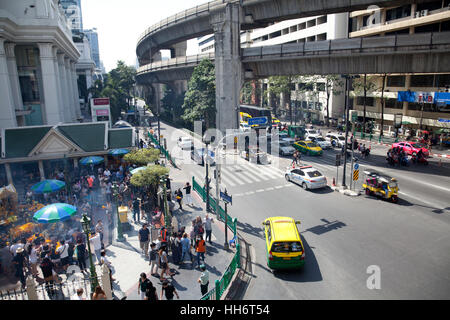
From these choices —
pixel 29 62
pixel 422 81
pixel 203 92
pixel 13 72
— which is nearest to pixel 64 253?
pixel 13 72

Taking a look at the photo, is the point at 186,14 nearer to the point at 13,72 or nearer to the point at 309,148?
the point at 13,72

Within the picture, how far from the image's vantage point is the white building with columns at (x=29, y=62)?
1163 inches

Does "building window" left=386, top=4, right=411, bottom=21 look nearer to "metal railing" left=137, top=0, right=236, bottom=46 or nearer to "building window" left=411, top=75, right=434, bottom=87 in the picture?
"building window" left=411, top=75, right=434, bottom=87

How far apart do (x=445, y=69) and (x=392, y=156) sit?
842 cm

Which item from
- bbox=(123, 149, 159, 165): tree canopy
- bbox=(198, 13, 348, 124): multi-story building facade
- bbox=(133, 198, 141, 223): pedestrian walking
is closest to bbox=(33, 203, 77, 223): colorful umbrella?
bbox=(133, 198, 141, 223): pedestrian walking

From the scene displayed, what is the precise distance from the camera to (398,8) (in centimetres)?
4603

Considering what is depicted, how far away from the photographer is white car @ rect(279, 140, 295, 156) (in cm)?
3622

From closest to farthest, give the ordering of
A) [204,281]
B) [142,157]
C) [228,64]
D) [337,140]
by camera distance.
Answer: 1. [204,281]
2. [142,157]
3. [228,64]
4. [337,140]

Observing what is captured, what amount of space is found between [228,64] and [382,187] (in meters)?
23.7

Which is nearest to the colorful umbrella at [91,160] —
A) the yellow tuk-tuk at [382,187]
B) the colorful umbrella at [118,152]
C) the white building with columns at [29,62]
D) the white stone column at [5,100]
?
the colorful umbrella at [118,152]

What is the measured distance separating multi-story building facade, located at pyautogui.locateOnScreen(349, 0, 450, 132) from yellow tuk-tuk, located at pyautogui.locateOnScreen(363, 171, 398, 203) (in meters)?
23.5

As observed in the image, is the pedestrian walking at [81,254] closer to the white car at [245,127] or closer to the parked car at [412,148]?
the parked car at [412,148]

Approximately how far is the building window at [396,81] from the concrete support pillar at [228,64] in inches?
959

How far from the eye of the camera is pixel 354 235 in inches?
664
